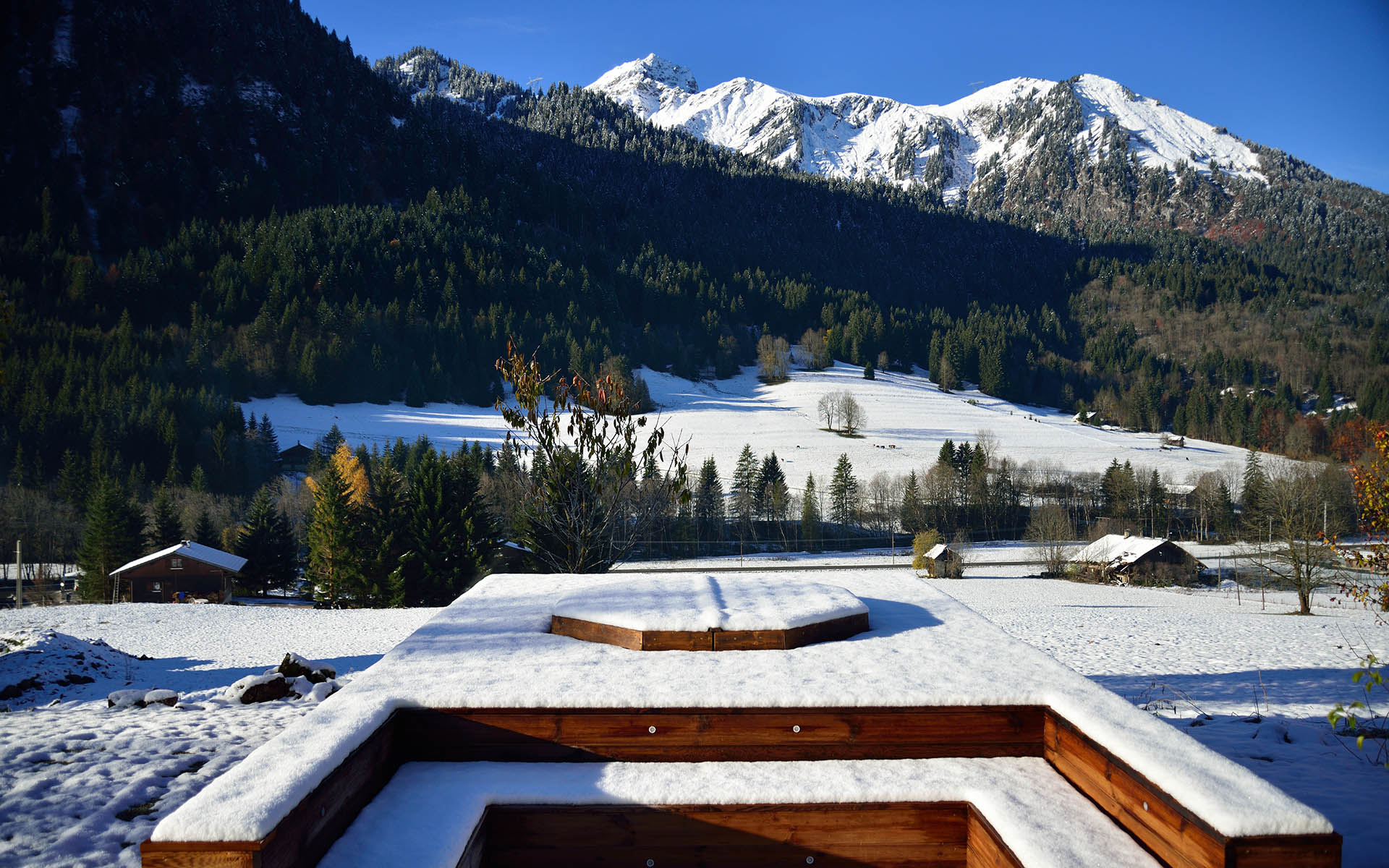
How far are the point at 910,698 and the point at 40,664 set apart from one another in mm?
11831

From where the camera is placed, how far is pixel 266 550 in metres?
35.3

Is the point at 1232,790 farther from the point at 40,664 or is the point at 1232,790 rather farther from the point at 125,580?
the point at 125,580

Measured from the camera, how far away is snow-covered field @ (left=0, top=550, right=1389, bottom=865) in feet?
15.4

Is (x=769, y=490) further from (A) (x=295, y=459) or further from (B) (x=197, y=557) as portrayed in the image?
(A) (x=295, y=459)

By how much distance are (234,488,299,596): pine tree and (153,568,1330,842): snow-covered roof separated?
34.8 m

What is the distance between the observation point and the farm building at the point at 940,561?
3869 centimetres

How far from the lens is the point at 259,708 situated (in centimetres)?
757

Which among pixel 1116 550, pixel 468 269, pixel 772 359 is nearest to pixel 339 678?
pixel 1116 550

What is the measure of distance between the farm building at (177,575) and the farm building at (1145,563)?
45.7m

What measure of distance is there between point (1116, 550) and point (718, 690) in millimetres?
45429

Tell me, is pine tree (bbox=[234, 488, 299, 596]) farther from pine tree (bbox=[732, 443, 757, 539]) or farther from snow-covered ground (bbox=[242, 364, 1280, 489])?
pine tree (bbox=[732, 443, 757, 539])

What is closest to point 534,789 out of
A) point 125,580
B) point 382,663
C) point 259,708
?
point 382,663

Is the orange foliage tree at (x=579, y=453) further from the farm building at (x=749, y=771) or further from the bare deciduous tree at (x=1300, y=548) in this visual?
the bare deciduous tree at (x=1300, y=548)

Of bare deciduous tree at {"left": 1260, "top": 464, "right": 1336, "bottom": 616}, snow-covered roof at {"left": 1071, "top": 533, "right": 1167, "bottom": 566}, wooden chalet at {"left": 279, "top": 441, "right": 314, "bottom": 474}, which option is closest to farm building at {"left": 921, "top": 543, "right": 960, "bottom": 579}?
snow-covered roof at {"left": 1071, "top": 533, "right": 1167, "bottom": 566}
